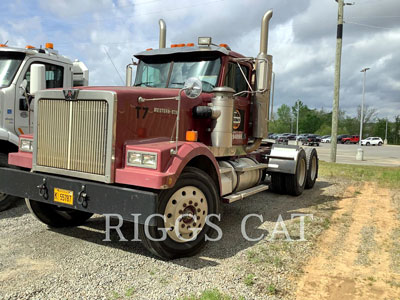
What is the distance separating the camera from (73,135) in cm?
434

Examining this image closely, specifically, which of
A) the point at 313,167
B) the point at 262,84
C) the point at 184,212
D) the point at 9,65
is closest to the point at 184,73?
the point at 262,84

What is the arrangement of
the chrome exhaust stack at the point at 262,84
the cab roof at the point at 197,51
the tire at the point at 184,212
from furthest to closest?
the chrome exhaust stack at the point at 262,84
the cab roof at the point at 197,51
the tire at the point at 184,212

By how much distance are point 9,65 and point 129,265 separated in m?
4.54

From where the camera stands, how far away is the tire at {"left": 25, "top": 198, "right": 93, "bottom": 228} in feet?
17.0

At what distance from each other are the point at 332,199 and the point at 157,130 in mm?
5429

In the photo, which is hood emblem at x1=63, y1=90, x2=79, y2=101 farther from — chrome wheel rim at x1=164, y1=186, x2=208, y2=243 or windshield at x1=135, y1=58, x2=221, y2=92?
windshield at x1=135, y1=58, x2=221, y2=92

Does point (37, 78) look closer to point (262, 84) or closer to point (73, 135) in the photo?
point (73, 135)

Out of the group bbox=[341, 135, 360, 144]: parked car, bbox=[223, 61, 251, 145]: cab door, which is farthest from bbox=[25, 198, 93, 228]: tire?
bbox=[341, 135, 360, 144]: parked car

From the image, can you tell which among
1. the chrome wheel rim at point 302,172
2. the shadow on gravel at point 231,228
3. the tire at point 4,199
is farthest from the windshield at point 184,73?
the chrome wheel rim at point 302,172

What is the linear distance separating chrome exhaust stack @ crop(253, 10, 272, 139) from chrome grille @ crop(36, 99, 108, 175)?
2.88m

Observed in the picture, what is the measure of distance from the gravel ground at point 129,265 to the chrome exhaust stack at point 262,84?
1.83 metres

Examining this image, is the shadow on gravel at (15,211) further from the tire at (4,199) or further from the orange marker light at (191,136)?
the orange marker light at (191,136)

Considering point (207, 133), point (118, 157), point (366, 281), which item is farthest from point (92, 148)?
point (366, 281)

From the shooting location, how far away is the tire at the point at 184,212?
4.12 metres
